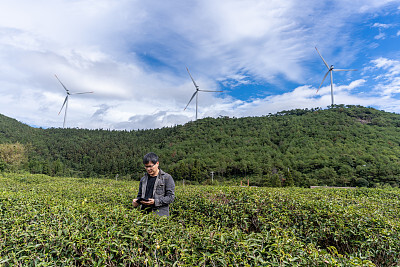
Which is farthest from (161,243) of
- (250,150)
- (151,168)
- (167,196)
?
(250,150)

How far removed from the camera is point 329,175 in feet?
155

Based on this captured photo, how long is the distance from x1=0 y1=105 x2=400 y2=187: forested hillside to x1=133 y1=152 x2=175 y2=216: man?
33.2 m

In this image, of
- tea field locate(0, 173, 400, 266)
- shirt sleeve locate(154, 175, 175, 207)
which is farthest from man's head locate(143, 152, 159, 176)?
tea field locate(0, 173, 400, 266)

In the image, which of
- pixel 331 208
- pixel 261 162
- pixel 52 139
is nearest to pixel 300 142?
pixel 261 162

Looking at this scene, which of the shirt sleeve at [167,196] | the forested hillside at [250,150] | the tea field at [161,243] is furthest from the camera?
the forested hillside at [250,150]

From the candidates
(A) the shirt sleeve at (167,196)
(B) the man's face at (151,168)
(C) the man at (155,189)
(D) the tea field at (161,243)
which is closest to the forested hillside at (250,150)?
(C) the man at (155,189)

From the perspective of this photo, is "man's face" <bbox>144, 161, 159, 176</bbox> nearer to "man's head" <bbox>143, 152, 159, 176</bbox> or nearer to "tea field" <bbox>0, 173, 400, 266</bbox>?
"man's head" <bbox>143, 152, 159, 176</bbox>

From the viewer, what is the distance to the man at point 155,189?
387 centimetres

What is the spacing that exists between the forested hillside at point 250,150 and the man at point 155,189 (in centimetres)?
3316

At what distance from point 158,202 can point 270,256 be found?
2146 mm

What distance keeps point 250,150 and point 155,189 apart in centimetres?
6679

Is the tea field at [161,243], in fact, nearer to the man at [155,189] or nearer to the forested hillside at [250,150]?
the man at [155,189]

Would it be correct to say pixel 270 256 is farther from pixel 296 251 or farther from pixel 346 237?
pixel 346 237

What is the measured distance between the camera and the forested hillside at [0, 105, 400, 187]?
154 ft
